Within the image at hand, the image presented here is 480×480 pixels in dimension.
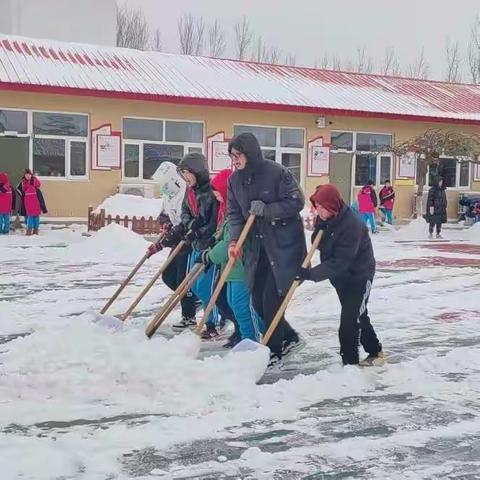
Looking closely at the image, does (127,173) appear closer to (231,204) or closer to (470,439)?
(231,204)

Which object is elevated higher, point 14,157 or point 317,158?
point 317,158

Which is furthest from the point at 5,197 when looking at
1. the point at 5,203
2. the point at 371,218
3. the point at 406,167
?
the point at 406,167

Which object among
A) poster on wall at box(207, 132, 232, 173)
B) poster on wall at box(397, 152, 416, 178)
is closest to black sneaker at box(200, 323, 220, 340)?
poster on wall at box(207, 132, 232, 173)

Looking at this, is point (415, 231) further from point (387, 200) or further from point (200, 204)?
point (200, 204)

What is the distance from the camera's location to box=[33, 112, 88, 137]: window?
17.2 metres

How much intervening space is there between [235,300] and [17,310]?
2929 mm

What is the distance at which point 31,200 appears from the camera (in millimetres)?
15664

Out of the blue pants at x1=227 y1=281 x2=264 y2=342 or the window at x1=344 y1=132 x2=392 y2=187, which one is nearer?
the blue pants at x1=227 y1=281 x2=264 y2=342

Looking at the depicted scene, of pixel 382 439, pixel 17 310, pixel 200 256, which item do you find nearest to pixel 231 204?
pixel 200 256

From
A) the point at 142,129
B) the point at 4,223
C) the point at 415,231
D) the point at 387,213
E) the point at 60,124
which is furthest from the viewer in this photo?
the point at 387,213

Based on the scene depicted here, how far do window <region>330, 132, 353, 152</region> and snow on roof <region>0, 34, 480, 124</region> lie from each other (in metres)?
0.86

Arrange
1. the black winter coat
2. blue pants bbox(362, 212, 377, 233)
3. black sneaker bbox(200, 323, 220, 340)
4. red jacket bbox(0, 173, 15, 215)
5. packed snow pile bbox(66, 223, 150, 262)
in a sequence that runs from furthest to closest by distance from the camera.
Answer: blue pants bbox(362, 212, 377, 233) → red jacket bbox(0, 173, 15, 215) → packed snow pile bbox(66, 223, 150, 262) → black sneaker bbox(200, 323, 220, 340) → the black winter coat

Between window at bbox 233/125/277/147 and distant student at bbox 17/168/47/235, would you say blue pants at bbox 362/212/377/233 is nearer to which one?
window at bbox 233/125/277/147

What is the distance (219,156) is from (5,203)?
5667 mm
